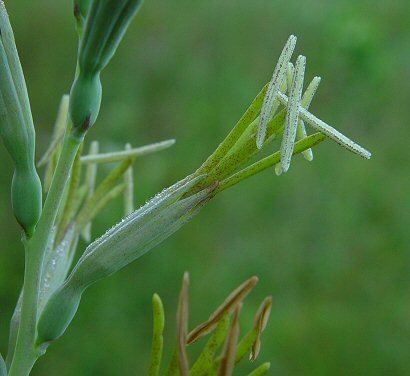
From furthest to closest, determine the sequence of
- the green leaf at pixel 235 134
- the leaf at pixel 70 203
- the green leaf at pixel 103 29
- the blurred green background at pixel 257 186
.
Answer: the blurred green background at pixel 257 186 < the leaf at pixel 70 203 < the green leaf at pixel 235 134 < the green leaf at pixel 103 29

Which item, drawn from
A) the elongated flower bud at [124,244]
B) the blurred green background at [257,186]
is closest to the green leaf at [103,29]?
the elongated flower bud at [124,244]

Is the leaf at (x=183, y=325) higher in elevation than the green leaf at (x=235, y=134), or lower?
lower

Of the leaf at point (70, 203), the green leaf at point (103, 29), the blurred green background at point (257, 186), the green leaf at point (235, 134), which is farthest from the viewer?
the blurred green background at point (257, 186)

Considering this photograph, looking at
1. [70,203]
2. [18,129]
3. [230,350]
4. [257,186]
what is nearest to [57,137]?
[70,203]

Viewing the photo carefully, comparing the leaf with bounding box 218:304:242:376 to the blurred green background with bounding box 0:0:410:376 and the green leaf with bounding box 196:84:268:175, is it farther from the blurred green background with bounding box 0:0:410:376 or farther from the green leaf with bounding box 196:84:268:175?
the blurred green background with bounding box 0:0:410:376

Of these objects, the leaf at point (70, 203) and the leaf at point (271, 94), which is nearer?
the leaf at point (271, 94)

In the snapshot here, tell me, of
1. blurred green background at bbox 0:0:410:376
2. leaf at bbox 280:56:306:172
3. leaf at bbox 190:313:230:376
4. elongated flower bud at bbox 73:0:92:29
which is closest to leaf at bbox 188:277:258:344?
leaf at bbox 190:313:230:376

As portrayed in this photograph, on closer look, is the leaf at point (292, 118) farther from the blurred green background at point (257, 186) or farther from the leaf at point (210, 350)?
the blurred green background at point (257, 186)
